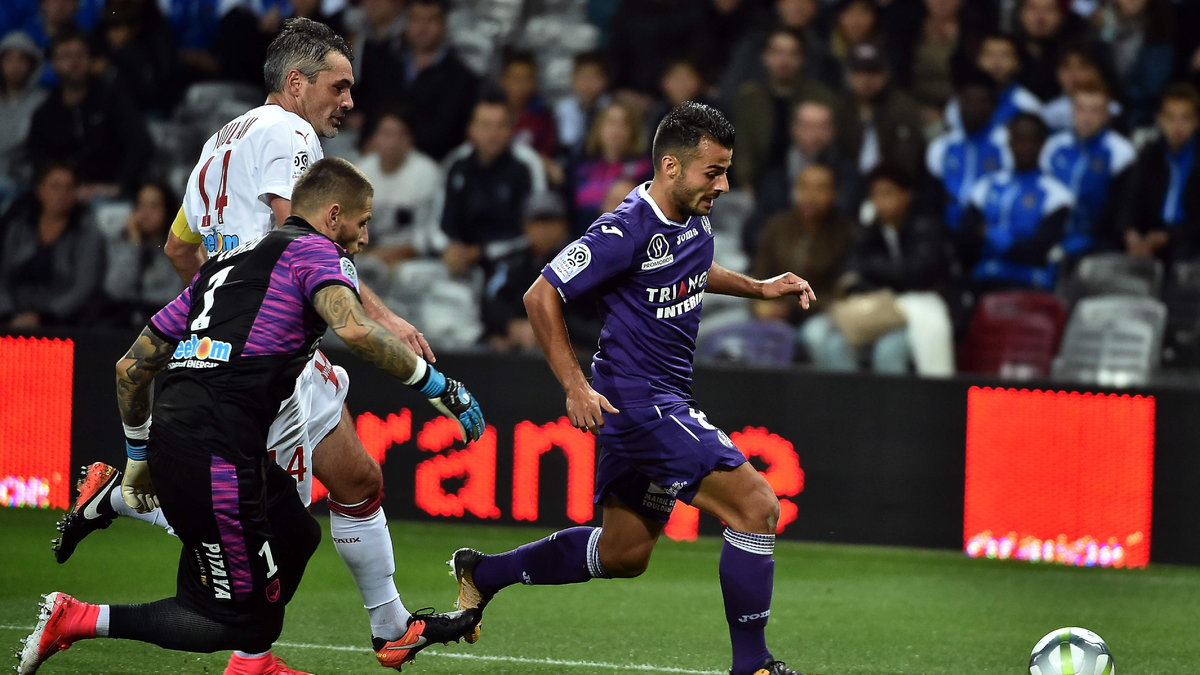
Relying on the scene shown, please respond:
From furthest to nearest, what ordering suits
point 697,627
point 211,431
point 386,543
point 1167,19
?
1. point 1167,19
2. point 697,627
3. point 386,543
4. point 211,431

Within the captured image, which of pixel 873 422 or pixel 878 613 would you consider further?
pixel 873 422

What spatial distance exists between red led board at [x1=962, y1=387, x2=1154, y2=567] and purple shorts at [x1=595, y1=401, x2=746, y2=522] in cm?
362

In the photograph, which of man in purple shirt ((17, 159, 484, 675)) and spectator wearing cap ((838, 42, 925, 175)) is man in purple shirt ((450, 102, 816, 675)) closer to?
man in purple shirt ((17, 159, 484, 675))

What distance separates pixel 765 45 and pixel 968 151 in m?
1.75

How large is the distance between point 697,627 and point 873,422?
247 centimetres

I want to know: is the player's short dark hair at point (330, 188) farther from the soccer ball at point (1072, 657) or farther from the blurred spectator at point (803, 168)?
the blurred spectator at point (803, 168)

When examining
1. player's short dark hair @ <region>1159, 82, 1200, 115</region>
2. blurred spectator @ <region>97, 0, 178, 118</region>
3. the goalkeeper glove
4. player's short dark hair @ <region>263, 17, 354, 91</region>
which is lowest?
the goalkeeper glove

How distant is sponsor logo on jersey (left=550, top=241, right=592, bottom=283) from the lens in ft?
17.4

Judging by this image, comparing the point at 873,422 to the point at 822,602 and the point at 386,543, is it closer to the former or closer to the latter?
the point at 822,602

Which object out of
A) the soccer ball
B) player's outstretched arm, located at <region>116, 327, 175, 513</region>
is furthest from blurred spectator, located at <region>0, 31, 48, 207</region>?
the soccer ball

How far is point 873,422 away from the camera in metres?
8.82

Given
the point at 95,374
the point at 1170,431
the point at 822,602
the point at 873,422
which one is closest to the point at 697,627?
the point at 822,602

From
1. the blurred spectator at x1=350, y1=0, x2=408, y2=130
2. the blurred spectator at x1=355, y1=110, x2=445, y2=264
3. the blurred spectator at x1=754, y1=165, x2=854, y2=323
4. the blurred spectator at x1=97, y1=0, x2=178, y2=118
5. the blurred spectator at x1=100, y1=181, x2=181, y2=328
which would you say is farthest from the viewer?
the blurred spectator at x1=97, y1=0, x2=178, y2=118

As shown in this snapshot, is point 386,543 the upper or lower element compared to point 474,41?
lower
